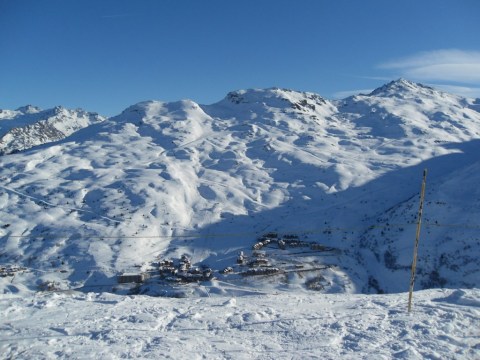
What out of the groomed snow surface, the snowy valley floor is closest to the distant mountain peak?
the groomed snow surface

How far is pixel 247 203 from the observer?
52188 mm

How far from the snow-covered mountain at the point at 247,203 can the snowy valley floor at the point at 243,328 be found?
62.7 ft

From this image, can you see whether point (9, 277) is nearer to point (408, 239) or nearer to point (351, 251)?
point (351, 251)

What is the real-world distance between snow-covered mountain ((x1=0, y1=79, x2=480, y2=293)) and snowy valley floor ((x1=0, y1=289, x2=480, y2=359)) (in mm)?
19126

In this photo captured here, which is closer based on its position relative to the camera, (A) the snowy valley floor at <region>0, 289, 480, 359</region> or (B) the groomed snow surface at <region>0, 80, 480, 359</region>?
(A) the snowy valley floor at <region>0, 289, 480, 359</region>

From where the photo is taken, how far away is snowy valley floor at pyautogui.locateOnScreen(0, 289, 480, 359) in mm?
11148

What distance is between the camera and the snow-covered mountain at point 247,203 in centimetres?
3738

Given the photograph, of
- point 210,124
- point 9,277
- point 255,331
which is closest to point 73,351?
point 255,331

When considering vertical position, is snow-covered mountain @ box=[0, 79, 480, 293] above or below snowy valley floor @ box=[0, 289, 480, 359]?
above

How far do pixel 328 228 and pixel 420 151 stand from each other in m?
36.2

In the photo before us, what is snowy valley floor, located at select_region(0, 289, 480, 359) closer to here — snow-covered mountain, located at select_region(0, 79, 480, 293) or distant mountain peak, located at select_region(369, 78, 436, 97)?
snow-covered mountain, located at select_region(0, 79, 480, 293)

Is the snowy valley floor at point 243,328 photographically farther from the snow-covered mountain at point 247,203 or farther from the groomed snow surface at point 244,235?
the snow-covered mountain at point 247,203

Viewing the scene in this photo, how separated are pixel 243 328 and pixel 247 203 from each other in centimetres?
3920

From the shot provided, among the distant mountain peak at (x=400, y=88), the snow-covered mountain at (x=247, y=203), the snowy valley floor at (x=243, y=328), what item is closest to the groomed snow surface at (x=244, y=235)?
the snowy valley floor at (x=243, y=328)
